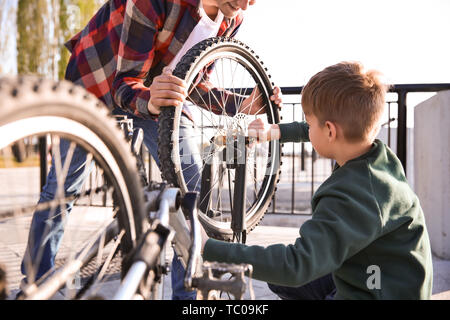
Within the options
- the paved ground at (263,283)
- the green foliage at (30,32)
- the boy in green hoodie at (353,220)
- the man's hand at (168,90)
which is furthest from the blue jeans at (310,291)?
the green foliage at (30,32)

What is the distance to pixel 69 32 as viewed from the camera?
1469 cm

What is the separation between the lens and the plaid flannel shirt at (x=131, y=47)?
1.46 m

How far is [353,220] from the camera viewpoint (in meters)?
0.92

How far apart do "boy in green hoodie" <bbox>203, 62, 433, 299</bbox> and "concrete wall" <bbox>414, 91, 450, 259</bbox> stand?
6.01ft

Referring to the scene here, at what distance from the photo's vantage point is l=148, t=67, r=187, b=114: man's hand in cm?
123

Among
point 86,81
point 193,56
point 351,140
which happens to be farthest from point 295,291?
point 86,81

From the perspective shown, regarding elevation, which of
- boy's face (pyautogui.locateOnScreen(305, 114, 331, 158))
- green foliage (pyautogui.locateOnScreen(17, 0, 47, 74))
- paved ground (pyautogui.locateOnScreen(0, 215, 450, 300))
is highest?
green foliage (pyautogui.locateOnScreen(17, 0, 47, 74))

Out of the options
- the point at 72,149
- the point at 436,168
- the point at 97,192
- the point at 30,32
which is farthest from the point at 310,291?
the point at 30,32

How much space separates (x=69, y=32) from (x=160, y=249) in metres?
15.8

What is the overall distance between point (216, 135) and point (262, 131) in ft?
0.65

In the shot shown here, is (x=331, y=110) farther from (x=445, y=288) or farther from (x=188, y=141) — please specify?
(x=445, y=288)

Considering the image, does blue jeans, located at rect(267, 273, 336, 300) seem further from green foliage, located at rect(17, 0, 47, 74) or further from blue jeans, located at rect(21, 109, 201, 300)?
green foliage, located at rect(17, 0, 47, 74)

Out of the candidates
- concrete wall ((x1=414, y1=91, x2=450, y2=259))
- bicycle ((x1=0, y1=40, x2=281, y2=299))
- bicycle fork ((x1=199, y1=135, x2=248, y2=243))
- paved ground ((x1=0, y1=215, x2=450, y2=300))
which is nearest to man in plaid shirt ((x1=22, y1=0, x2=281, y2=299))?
bicycle fork ((x1=199, y1=135, x2=248, y2=243))

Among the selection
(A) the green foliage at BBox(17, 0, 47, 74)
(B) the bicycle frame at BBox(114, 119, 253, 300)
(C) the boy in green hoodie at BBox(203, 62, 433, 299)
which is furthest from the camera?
(A) the green foliage at BBox(17, 0, 47, 74)
